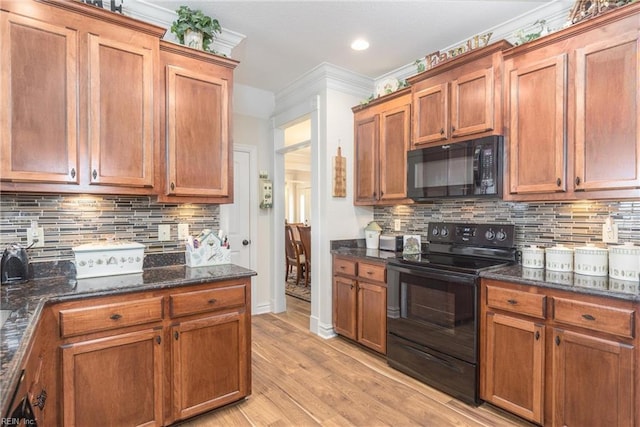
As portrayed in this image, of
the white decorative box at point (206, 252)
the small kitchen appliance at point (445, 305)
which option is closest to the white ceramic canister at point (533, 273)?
the small kitchen appliance at point (445, 305)

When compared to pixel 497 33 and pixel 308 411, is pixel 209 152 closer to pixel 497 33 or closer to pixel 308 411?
pixel 308 411

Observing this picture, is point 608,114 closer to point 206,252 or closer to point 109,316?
point 206,252

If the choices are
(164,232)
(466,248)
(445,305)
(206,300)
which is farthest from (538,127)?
(164,232)

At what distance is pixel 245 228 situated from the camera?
407 centimetres

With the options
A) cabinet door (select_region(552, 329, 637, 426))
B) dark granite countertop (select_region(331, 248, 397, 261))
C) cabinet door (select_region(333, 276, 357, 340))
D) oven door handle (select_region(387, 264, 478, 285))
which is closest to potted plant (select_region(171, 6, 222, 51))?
dark granite countertop (select_region(331, 248, 397, 261))

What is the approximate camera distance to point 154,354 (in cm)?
188

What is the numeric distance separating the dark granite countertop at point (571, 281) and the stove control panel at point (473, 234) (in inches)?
13.9

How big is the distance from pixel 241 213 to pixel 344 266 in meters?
1.48

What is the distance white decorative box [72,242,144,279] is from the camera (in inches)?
77.6

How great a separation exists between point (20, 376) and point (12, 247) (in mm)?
1240

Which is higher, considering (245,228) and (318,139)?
(318,139)

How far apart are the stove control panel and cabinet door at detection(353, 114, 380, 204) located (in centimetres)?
67

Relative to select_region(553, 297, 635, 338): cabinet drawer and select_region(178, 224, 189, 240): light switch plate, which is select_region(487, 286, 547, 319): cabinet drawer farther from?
select_region(178, 224, 189, 240): light switch plate

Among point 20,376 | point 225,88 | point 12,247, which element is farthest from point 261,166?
point 20,376
